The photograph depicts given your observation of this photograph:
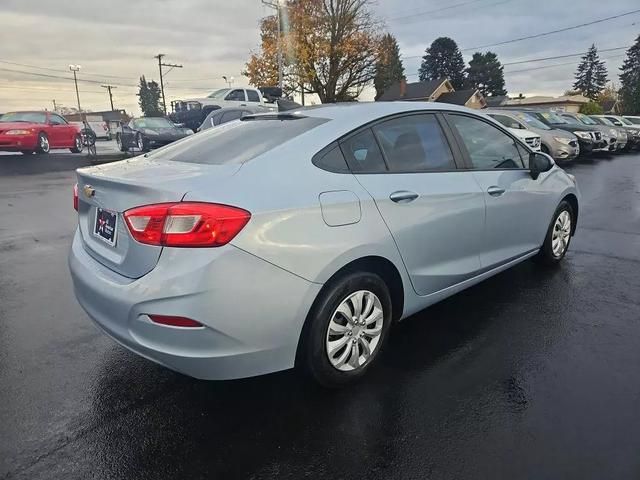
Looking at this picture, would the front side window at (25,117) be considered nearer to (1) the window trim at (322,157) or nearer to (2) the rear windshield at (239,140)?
(2) the rear windshield at (239,140)

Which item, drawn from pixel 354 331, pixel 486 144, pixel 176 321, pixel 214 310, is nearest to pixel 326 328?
pixel 354 331

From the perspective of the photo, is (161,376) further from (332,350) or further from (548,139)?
(548,139)

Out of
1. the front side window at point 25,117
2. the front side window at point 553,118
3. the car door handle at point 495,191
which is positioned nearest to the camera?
the car door handle at point 495,191

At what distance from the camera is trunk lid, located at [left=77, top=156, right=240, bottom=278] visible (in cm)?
227

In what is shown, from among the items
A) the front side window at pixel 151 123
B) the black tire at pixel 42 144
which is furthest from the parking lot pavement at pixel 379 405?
the front side window at pixel 151 123

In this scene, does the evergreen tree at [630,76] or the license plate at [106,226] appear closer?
the license plate at [106,226]

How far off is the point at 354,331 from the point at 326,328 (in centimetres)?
25

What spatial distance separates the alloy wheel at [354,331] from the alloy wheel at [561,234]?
2.64 meters

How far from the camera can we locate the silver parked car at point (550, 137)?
14625 millimetres

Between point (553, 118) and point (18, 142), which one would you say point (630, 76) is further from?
point (18, 142)

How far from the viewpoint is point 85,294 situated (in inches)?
104

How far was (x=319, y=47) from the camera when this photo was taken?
96.2ft

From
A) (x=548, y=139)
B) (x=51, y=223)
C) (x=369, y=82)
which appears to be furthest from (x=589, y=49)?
(x=51, y=223)

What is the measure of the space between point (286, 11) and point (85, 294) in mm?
30077
